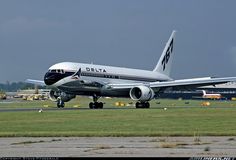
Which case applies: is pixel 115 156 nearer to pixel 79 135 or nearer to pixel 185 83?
pixel 79 135

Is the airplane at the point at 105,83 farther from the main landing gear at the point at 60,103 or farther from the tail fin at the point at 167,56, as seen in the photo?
the tail fin at the point at 167,56

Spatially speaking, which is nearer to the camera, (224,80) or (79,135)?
(79,135)

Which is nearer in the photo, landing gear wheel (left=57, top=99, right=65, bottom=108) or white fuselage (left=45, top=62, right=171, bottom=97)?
white fuselage (left=45, top=62, right=171, bottom=97)

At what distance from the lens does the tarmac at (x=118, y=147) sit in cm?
2166

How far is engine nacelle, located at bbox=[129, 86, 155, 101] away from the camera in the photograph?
7300cm

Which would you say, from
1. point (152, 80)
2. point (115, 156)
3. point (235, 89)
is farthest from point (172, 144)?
point (235, 89)

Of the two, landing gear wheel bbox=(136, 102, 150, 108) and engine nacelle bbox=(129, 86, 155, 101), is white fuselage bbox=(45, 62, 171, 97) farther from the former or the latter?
landing gear wheel bbox=(136, 102, 150, 108)

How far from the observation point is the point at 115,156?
67.8 feet

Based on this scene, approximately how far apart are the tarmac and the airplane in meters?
41.8

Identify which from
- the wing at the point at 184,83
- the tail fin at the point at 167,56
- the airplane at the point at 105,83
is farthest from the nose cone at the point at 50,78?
the tail fin at the point at 167,56

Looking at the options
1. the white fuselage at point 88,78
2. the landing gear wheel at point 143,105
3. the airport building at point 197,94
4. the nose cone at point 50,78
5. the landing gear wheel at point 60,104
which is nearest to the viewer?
the white fuselage at point 88,78

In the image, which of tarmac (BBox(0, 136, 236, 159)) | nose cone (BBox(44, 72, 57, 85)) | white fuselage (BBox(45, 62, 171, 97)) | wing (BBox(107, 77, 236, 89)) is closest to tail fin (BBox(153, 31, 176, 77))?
wing (BBox(107, 77, 236, 89))

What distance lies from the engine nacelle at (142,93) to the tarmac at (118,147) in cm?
4281

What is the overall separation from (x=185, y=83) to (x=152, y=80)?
6.43 m
